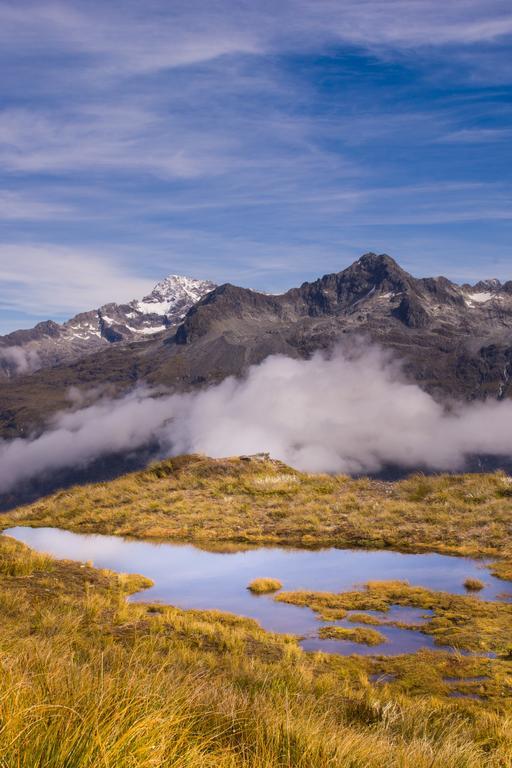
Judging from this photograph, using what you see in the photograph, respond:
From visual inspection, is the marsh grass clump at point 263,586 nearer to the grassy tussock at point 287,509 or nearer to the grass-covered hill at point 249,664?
the grass-covered hill at point 249,664

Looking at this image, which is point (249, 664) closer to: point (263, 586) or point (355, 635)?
point (355, 635)

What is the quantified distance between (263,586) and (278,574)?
1.74m

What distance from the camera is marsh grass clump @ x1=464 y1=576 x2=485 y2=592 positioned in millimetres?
15227

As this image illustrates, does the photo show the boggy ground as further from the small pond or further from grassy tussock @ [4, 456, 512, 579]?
grassy tussock @ [4, 456, 512, 579]

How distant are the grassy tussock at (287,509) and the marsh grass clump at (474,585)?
1309 mm

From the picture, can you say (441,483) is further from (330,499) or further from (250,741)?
(250,741)

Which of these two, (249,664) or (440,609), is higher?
(249,664)

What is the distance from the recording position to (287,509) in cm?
2569

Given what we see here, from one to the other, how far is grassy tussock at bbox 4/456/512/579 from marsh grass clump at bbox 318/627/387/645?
594cm

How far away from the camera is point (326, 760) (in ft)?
14.6

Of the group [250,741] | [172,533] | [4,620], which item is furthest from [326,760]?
[172,533]

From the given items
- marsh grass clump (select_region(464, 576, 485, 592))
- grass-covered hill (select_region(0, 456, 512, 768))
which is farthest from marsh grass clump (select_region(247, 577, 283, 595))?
marsh grass clump (select_region(464, 576, 485, 592))

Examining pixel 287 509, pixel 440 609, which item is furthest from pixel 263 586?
pixel 287 509

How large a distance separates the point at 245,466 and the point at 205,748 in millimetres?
29687
